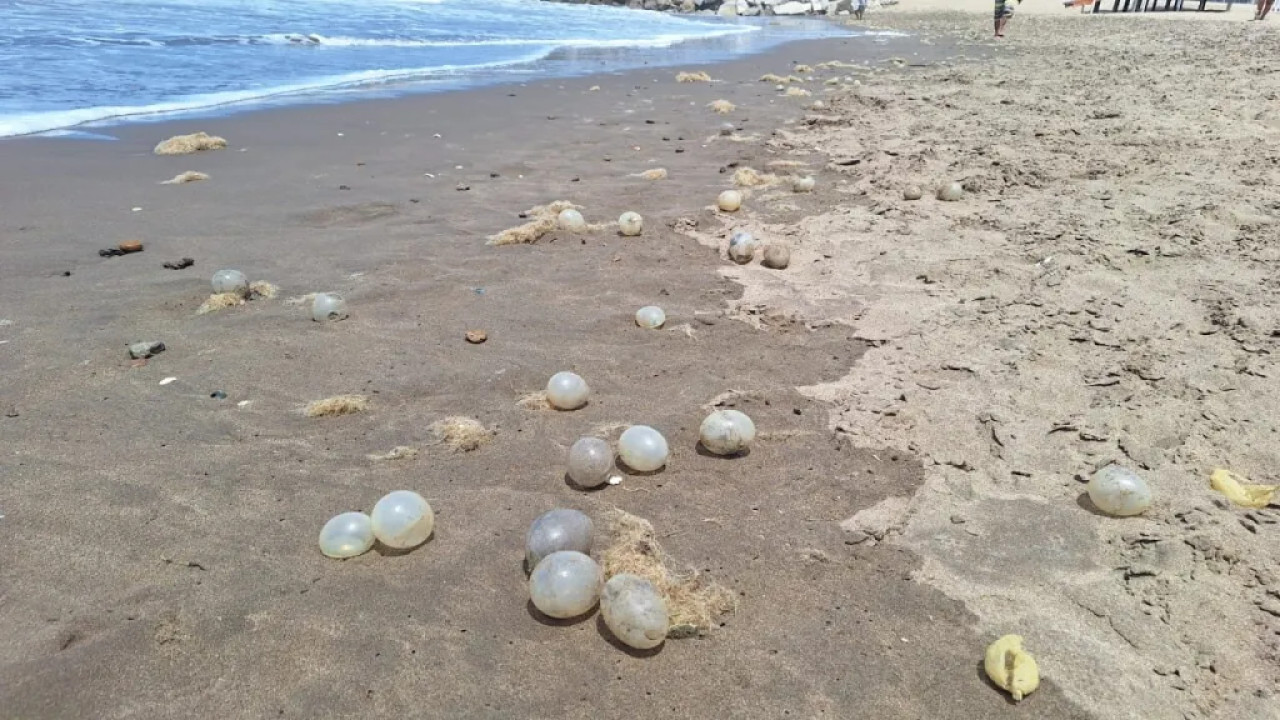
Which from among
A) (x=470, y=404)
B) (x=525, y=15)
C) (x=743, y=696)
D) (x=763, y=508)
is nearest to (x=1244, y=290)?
(x=763, y=508)

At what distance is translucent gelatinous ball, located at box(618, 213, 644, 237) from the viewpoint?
499 centimetres

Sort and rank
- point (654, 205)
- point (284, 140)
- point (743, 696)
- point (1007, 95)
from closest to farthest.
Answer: point (743, 696) → point (654, 205) → point (284, 140) → point (1007, 95)

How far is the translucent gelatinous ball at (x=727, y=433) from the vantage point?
2734 mm

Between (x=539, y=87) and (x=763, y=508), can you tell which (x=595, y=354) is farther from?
(x=539, y=87)

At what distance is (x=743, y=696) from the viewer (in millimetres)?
1842

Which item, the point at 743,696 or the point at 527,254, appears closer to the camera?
the point at 743,696

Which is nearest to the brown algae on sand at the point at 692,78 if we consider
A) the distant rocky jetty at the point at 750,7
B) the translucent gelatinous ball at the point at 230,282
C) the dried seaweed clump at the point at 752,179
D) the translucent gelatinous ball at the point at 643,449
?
the dried seaweed clump at the point at 752,179

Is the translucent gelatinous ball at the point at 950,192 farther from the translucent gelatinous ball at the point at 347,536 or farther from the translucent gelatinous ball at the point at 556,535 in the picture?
the translucent gelatinous ball at the point at 347,536

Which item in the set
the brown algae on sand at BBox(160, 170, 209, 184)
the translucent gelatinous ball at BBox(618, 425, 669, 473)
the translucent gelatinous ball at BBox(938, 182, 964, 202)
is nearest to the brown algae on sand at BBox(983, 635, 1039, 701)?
the translucent gelatinous ball at BBox(618, 425, 669, 473)

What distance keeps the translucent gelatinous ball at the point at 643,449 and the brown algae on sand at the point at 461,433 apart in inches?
22.5

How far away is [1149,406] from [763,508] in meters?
1.66

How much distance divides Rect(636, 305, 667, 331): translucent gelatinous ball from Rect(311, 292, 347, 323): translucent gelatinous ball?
152 cm

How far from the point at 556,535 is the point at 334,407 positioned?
131 cm

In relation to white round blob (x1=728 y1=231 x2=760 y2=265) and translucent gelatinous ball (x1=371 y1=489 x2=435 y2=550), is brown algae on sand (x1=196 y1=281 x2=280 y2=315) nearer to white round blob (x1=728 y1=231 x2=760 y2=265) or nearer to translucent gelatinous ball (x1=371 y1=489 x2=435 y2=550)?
translucent gelatinous ball (x1=371 y1=489 x2=435 y2=550)
